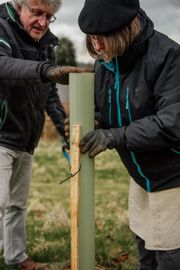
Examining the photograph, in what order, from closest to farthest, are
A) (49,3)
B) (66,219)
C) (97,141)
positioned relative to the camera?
(97,141) → (49,3) → (66,219)

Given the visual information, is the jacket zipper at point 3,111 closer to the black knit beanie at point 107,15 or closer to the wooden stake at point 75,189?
the wooden stake at point 75,189

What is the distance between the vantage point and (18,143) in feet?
13.3

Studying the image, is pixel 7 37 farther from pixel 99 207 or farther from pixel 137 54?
pixel 99 207

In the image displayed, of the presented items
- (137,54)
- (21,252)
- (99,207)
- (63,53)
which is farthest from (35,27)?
(63,53)

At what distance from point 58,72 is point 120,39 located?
372mm

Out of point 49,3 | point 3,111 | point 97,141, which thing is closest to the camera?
point 97,141

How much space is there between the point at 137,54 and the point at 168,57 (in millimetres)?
178

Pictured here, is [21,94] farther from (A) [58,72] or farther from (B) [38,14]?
(A) [58,72]

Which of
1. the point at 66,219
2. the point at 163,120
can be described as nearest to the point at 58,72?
the point at 163,120

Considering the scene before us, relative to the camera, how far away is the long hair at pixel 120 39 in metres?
2.95

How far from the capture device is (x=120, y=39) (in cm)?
295

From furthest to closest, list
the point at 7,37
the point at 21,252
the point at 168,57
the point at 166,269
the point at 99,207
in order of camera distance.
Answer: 1. the point at 99,207
2. the point at 21,252
3. the point at 7,37
4. the point at 166,269
5. the point at 168,57

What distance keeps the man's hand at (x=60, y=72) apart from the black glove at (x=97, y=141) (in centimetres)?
33

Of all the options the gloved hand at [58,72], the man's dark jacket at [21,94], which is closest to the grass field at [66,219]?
the man's dark jacket at [21,94]
